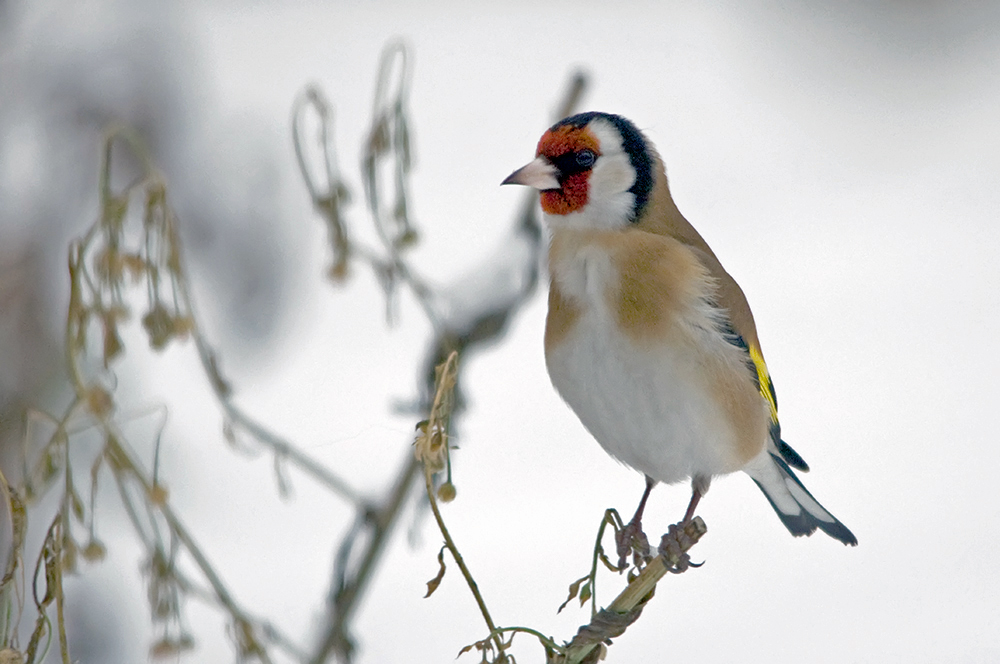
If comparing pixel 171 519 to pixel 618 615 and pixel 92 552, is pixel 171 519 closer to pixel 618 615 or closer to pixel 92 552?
pixel 92 552

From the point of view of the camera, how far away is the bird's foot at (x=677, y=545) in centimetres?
58

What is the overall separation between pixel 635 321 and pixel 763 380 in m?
0.16

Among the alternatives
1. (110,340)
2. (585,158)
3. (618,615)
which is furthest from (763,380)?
(110,340)

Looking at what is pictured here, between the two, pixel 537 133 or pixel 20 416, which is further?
pixel 537 133

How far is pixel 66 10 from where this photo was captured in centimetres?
128

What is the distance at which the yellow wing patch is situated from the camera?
837 mm

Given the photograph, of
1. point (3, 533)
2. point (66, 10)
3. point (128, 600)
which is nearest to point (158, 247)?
point (3, 533)

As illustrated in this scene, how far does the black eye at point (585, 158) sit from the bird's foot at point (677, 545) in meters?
0.25

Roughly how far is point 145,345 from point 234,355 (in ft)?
0.33

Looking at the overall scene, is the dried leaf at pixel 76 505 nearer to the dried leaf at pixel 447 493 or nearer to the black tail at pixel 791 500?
the dried leaf at pixel 447 493

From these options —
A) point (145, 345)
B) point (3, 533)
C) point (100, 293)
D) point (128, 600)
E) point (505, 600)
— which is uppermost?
point (100, 293)

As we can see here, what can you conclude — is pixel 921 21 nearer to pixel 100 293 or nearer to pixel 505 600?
pixel 505 600

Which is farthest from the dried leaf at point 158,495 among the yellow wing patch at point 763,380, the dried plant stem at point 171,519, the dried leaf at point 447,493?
the yellow wing patch at point 763,380

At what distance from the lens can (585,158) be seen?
2.42ft
